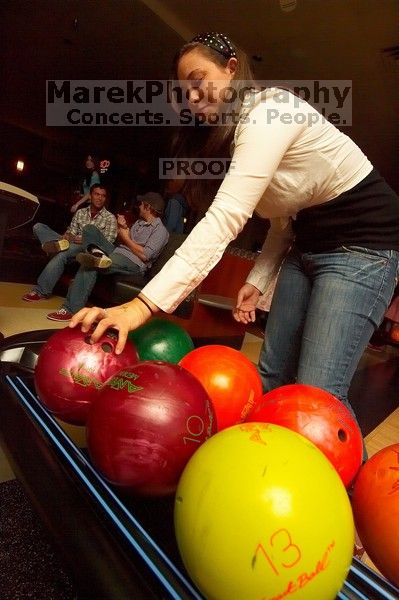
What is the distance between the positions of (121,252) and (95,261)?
Result: 0.35 m

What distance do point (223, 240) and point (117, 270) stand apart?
2.43 m

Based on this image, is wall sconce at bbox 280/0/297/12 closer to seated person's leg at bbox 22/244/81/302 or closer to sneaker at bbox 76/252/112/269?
sneaker at bbox 76/252/112/269

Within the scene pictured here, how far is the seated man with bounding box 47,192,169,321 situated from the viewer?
3213 millimetres

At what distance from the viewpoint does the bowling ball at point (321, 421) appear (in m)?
0.81

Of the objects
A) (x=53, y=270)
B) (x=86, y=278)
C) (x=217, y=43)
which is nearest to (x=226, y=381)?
(x=217, y=43)

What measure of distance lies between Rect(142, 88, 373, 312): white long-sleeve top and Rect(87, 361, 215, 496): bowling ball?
221mm

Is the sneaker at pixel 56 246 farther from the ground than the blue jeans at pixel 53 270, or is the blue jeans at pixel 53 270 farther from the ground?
the sneaker at pixel 56 246

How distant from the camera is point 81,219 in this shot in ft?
13.2

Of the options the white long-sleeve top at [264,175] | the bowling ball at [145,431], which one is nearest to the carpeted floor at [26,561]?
the bowling ball at [145,431]

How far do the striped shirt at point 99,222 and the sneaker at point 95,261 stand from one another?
2.00 feet

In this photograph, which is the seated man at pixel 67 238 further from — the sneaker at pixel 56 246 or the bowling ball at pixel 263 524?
the bowling ball at pixel 263 524

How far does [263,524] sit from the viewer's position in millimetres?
546

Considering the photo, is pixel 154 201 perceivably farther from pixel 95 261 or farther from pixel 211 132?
pixel 211 132

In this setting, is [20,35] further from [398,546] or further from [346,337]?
[398,546]
